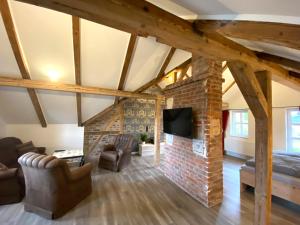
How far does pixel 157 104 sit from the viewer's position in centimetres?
529

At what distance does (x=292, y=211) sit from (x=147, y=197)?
2.41 m

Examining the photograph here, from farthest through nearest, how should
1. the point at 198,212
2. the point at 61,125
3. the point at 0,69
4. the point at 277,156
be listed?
the point at 61,125, the point at 277,156, the point at 0,69, the point at 198,212

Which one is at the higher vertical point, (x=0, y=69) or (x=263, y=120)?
(x=0, y=69)

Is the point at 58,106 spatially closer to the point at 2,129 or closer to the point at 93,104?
the point at 93,104

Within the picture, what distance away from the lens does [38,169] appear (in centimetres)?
242

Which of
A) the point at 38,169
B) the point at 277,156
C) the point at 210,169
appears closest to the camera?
the point at 38,169

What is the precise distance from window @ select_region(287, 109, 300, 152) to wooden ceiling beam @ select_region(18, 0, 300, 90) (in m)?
4.54

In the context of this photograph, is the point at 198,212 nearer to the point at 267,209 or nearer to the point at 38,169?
the point at 267,209

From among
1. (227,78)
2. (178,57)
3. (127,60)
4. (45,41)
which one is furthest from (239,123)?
(45,41)

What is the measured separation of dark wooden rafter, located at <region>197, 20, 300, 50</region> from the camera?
122 centimetres

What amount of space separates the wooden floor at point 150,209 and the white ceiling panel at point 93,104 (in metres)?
2.36

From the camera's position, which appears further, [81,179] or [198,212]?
[81,179]

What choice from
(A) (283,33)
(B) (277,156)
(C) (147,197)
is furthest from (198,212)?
(A) (283,33)

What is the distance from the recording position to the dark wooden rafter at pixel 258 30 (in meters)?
1.22
